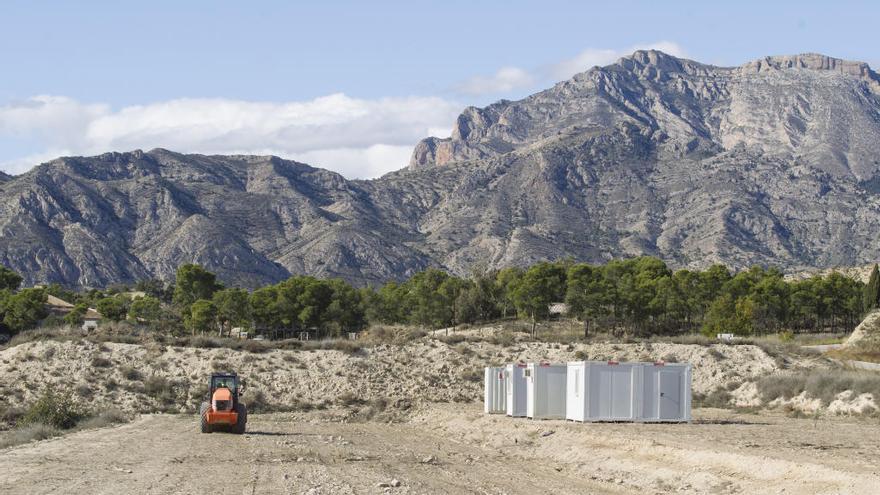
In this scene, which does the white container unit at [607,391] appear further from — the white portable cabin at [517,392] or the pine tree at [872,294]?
the pine tree at [872,294]

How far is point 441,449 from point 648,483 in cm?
1063

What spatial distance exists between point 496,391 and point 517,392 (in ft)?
13.7

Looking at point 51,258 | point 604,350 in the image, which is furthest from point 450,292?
point 51,258

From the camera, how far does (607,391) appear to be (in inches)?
1668

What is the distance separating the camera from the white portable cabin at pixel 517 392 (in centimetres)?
4722

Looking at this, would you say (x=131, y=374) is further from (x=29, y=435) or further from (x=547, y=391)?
(x=547, y=391)

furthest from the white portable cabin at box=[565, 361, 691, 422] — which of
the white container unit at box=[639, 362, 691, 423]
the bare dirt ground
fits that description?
the bare dirt ground

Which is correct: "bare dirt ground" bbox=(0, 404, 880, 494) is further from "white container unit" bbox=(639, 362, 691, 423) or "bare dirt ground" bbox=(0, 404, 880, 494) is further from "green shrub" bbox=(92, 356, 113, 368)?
"green shrub" bbox=(92, 356, 113, 368)

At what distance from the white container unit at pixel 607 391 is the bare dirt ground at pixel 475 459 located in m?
1.03

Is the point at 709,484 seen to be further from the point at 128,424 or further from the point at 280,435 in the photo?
the point at 128,424

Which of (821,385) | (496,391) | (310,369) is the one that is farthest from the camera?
(310,369)

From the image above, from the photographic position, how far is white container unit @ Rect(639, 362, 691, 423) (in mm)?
42875

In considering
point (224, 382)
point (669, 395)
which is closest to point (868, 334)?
point (669, 395)

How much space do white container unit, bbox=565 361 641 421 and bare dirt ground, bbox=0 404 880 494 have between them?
3.39ft
